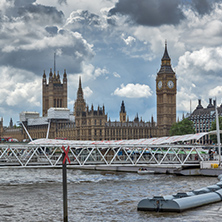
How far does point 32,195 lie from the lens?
43.5 m

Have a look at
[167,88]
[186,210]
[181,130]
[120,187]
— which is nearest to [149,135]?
[167,88]

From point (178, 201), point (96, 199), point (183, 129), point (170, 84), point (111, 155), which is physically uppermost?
point (170, 84)

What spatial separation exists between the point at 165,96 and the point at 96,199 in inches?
6109

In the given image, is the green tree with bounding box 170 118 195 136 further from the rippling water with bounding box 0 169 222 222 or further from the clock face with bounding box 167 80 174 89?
the rippling water with bounding box 0 169 222 222

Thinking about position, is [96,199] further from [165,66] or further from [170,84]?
[165,66]

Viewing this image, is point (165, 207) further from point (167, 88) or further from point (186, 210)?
point (167, 88)

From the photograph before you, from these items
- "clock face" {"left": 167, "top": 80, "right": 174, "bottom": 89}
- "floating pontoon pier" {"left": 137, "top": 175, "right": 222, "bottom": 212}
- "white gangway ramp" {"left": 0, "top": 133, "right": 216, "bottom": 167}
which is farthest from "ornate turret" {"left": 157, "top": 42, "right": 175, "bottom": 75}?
"floating pontoon pier" {"left": 137, "top": 175, "right": 222, "bottom": 212}

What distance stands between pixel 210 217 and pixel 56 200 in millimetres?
13401

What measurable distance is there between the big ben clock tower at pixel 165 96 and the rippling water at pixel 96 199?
13505 centimetres

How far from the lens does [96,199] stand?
134 ft

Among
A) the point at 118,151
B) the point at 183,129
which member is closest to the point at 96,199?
the point at 118,151

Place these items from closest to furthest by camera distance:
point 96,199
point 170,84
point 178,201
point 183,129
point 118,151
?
point 178,201
point 96,199
point 118,151
point 183,129
point 170,84

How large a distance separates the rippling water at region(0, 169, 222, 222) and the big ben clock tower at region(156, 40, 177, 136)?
135 metres

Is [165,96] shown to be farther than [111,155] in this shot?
Yes
